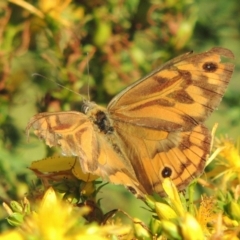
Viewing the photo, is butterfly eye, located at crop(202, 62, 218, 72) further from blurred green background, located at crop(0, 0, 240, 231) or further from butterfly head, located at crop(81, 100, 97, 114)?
blurred green background, located at crop(0, 0, 240, 231)

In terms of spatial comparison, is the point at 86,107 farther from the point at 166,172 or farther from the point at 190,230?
the point at 190,230

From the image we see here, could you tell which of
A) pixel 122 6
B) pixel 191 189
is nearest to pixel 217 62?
pixel 191 189

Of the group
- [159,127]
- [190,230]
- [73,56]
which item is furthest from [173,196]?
[73,56]

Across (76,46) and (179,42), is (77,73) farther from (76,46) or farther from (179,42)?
(179,42)

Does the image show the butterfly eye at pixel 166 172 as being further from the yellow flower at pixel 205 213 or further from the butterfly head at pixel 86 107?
the butterfly head at pixel 86 107

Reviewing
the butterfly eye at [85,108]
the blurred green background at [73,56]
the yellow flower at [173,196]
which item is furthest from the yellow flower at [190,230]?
the blurred green background at [73,56]
